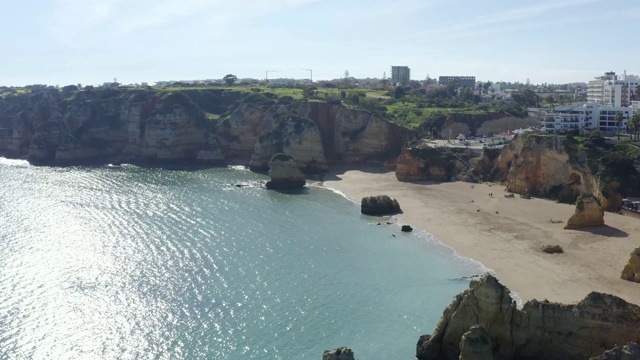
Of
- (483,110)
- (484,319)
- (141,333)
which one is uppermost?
(483,110)

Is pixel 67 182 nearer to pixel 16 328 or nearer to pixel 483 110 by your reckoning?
pixel 16 328

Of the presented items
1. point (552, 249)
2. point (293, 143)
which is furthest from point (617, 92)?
point (552, 249)

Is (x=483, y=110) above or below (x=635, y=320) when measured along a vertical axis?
above

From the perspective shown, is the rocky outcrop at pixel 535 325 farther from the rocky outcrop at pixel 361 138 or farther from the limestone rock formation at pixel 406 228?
the rocky outcrop at pixel 361 138

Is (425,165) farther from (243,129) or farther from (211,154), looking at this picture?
(211,154)

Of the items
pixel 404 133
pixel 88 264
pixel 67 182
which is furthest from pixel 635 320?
pixel 67 182

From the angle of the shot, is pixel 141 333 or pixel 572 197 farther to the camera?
pixel 572 197

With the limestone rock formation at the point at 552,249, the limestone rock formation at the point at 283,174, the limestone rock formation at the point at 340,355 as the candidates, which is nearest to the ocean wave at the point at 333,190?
the limestone rock formation at the point at 283,174
